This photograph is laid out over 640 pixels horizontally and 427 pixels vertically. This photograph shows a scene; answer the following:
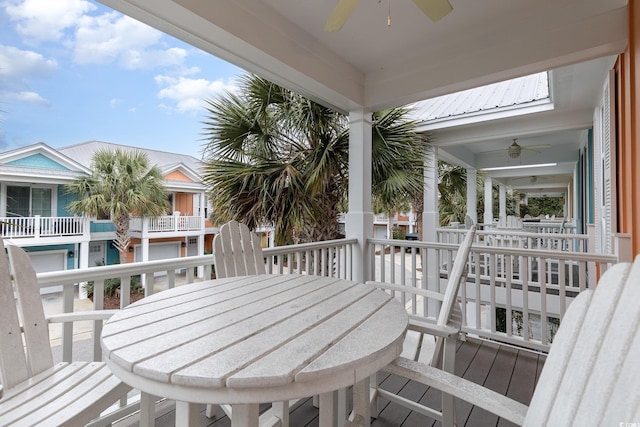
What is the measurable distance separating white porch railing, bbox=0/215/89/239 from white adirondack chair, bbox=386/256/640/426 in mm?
4956

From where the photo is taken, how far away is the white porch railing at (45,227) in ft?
13.2

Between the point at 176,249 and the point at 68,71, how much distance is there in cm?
386

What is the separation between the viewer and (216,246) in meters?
2.00

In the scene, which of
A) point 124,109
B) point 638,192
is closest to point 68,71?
point 124,109

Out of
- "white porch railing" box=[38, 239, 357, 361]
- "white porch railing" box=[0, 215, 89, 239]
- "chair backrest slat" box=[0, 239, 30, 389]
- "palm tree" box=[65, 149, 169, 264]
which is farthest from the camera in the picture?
"palm tree" box=[65, 149, 169, 264]

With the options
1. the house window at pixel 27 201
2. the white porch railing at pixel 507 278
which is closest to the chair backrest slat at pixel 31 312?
the white porch railing at pixel 507 278

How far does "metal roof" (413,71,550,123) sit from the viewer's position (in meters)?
4.20

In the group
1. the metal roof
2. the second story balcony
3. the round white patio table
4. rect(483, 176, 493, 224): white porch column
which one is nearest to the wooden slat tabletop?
the round white patio table

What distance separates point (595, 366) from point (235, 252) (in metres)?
1.89

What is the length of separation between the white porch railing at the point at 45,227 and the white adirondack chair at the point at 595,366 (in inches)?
195

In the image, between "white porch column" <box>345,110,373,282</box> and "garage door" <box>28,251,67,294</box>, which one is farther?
"garage door" <box>28,251,67,294</box>

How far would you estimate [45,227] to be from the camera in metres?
4.32

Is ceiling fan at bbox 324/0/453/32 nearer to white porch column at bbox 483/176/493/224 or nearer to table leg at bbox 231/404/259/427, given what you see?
table leg at bbox 231/404/259/427

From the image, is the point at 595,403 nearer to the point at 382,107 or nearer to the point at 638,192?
the point at 638,192
